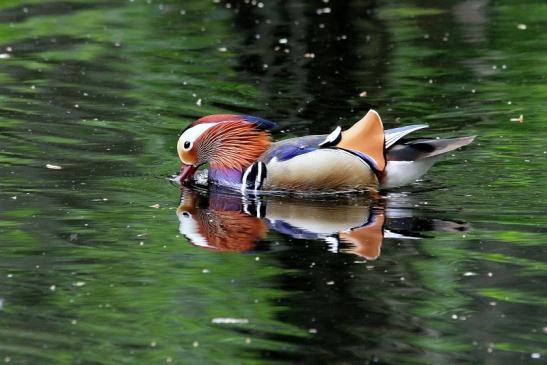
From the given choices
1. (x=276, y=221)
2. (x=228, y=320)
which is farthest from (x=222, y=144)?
(x=228, y=320)

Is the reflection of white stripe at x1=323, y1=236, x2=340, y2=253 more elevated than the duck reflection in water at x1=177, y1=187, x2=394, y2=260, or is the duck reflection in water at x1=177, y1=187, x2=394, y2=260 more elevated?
the reflection of white stripe at x1=323, y1=236, x2=340, y2=253

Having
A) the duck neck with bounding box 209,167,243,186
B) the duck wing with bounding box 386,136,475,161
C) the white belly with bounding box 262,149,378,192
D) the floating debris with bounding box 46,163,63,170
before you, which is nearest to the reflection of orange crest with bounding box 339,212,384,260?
the white belly with bounding box 262,149,378,192

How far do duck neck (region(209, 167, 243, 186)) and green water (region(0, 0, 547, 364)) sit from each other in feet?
0.92

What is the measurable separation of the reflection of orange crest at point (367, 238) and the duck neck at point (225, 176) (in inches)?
52.1

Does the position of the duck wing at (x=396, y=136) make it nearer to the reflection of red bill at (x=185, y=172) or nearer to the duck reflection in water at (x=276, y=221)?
the duck reflection in water at (x=276, y=221)

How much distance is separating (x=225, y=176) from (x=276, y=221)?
114 centimetres

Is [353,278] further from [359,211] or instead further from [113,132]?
[113,132]

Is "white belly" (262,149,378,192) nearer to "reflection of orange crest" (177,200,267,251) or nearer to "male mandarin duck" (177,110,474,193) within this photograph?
"male mandarin duck" (177,110,474,193)

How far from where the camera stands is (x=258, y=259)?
7.62 metres

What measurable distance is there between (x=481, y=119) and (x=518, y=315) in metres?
4.53

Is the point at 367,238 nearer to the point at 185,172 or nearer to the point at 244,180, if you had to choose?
the point at 244,180

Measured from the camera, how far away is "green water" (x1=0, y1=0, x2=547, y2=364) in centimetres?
641

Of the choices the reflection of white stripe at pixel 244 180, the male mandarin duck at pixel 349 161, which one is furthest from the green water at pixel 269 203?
the reflection of white stripe at pixel 244 180

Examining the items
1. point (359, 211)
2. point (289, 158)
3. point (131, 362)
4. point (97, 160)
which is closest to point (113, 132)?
point (97, 160)
